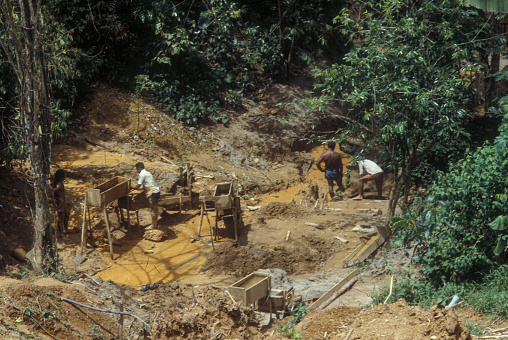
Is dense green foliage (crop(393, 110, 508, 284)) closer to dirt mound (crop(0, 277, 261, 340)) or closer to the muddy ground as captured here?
the muddy ground

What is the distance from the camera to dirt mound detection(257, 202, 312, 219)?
12.9 metres

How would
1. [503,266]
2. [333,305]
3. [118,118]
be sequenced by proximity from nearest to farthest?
1. [503,266]
2. [333,305]
3. [118,118]

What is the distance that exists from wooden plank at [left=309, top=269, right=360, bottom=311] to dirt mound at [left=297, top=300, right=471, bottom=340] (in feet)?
3.18

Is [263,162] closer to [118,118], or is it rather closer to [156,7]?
[118,118]

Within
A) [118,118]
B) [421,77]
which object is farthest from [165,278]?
[118,118]

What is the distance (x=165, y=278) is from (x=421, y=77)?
654 cm

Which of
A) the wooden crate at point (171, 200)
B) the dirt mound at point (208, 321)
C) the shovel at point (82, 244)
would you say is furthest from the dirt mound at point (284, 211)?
the dirt mound at point (208, 321)

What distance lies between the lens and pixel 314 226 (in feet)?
40.1

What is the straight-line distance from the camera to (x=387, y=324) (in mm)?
6547

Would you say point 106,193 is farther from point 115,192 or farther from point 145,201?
point 145,201

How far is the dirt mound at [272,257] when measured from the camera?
35.2ft

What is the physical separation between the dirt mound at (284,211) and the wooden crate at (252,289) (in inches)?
158

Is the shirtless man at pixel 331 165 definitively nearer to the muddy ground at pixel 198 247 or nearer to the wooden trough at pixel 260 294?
the muddy ground at pixel 198 247

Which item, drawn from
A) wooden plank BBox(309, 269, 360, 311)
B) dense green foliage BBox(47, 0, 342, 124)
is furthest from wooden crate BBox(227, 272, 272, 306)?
dense green foliage BBox(47, 0, 342, 124)
